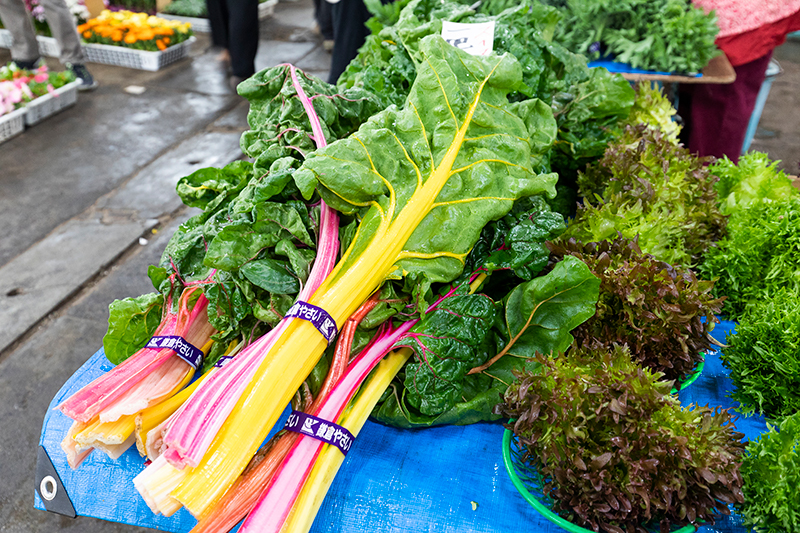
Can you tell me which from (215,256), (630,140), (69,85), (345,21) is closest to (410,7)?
(630,140)

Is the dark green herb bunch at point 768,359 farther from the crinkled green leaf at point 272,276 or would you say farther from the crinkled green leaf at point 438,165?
the crinkled green leaf at point 272,276

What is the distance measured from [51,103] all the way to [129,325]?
17.3 feet

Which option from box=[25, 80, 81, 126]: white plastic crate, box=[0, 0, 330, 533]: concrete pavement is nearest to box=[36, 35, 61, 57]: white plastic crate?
box=[0, 0, 330, 533]: concrete pavement

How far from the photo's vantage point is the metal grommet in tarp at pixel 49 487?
1604 mm

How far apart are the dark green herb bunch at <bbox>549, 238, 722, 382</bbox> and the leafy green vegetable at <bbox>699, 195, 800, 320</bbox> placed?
37cm

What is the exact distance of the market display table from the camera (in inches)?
56.3

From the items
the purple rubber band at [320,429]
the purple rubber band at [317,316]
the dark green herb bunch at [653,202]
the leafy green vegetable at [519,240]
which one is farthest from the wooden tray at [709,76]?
the purple rubber band at [320,429]

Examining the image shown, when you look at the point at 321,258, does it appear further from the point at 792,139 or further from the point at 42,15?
the point at 42,15

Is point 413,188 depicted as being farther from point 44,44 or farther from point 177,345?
point 44,44

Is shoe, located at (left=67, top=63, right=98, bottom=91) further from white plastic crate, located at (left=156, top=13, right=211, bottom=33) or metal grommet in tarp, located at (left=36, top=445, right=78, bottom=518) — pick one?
metal grommet in tarp, located at (left=36, top=445, right=78, bottom=518)

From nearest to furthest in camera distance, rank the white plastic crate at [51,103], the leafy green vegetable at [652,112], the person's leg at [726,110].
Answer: the leafy green vegetable at [652,112] < the person's leg at [726,110] < the white plastic crate at [51,103]

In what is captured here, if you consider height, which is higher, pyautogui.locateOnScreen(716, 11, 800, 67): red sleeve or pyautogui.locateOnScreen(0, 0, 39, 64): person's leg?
pyautogui.locateOnScreen(716, 11, 800, 67): red sleeve

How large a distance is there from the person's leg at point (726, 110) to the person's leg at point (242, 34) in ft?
14.6

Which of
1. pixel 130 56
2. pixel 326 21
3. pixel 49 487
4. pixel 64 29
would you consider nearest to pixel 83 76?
pixel 64 29
